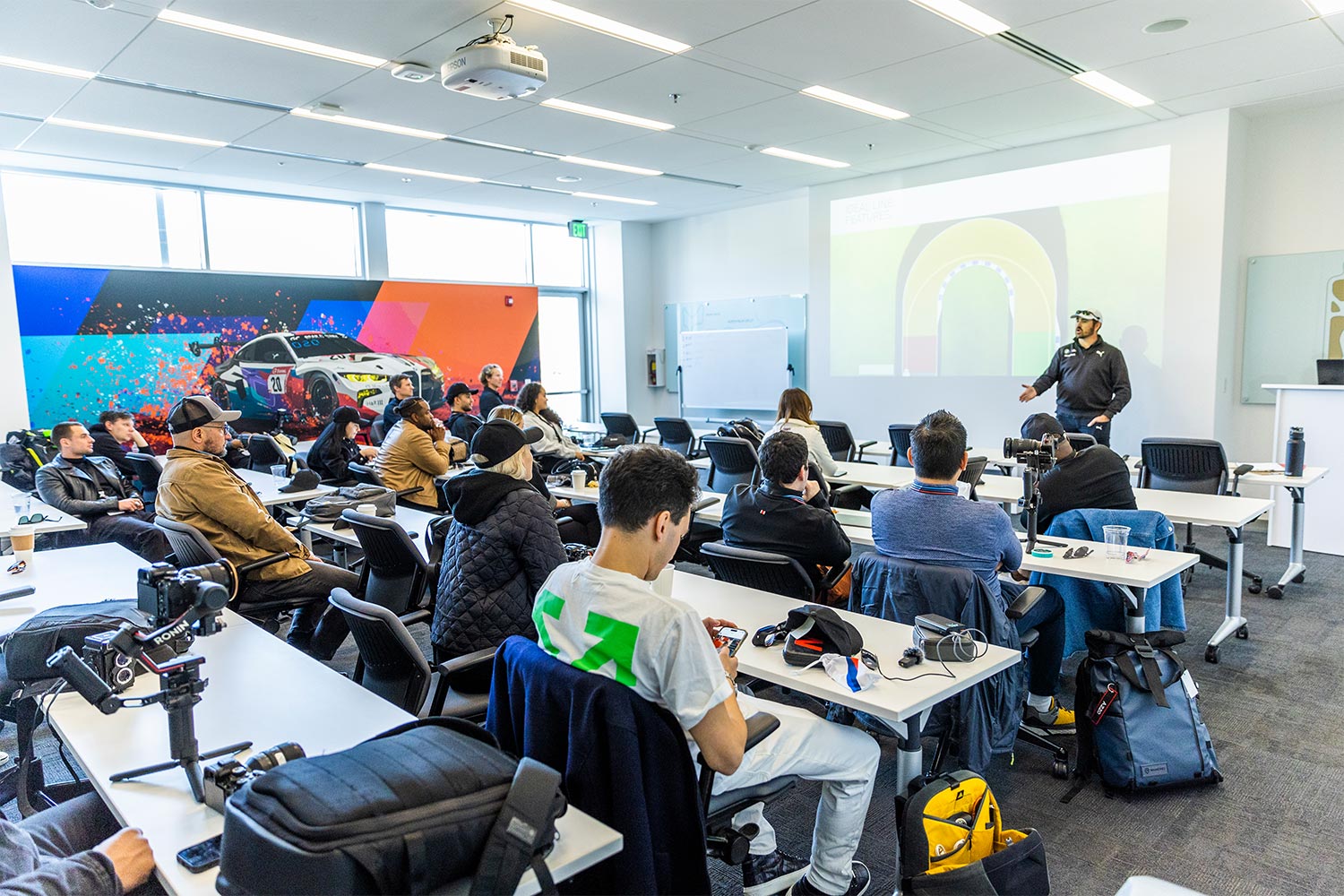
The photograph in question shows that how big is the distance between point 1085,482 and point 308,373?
779cm

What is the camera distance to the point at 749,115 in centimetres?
606

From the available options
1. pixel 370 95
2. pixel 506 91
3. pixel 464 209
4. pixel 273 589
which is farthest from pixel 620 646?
pixel 464 209

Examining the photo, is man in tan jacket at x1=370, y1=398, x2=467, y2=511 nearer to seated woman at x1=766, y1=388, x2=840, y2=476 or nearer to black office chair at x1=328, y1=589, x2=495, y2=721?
seated woman at x1=766, y1=388, x2=840, y2=476

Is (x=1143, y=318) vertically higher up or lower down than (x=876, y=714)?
higher up

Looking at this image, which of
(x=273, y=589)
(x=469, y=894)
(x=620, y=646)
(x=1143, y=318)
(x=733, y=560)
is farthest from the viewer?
(x=1143, y=318)

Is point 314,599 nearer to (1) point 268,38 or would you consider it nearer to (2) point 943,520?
(2) point 943,520

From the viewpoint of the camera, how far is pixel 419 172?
7.77 meters

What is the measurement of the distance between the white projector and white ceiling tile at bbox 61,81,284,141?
2342 mm

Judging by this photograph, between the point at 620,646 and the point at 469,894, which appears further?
the point at 620,646

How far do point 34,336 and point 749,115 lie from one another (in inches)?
257

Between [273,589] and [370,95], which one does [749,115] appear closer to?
[370,95]

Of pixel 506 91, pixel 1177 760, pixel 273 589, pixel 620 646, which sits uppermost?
pixel 506 91

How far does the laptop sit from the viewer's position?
5730mm

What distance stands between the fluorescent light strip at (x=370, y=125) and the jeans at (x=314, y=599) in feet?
11.5
